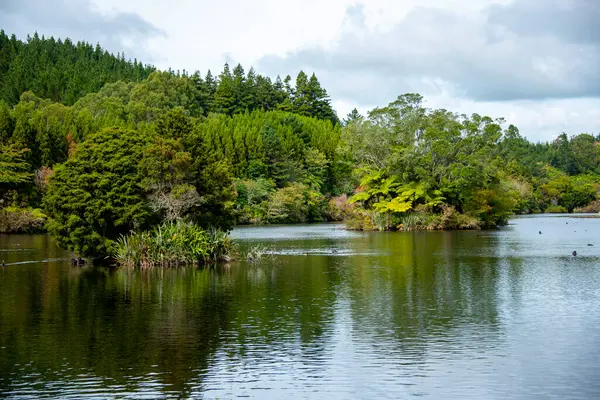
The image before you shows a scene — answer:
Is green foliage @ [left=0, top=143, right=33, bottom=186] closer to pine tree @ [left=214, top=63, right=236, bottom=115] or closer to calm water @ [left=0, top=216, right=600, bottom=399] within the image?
calm water @ [left=0, top=216, right=600, bottom=399]

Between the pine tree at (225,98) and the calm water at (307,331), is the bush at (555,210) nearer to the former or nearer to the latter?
the pine tree at (225,98)

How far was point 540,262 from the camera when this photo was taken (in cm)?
3962

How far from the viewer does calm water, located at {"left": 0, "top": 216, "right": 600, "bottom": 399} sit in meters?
15.6

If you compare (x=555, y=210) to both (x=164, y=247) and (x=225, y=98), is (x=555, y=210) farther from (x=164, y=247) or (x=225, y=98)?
(x=164, y=247)

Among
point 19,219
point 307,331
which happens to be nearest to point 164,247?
point 307,331

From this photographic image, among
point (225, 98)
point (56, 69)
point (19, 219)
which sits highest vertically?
point (56, 69)

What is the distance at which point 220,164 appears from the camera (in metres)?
42.8

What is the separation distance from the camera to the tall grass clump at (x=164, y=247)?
1505 inches

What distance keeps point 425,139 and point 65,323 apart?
59113 millimetres

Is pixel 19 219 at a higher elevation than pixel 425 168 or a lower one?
lower

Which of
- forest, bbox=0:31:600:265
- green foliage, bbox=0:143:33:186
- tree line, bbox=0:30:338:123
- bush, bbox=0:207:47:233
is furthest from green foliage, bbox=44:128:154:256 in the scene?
tree line, bbox=0:30:338:123

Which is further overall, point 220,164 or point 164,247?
point 220,164

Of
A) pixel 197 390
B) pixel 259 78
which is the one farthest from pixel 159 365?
pixel 259 78

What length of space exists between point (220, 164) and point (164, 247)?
712cm
